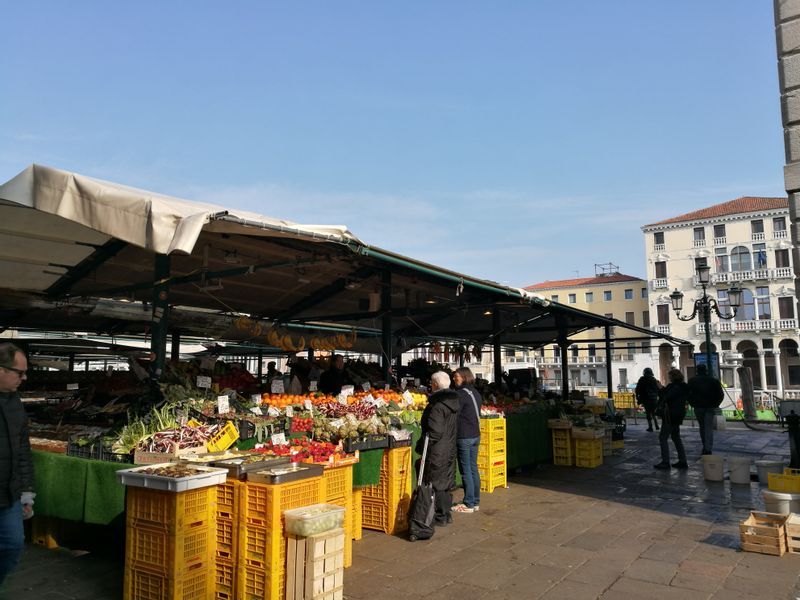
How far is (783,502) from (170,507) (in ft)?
19.1

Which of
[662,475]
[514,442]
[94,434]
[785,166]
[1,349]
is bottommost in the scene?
[662,475]

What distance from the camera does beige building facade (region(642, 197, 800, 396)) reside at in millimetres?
49125

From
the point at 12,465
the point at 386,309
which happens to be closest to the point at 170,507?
the point at 12,465

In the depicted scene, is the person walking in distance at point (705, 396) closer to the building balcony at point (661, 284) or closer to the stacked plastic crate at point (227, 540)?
the stacked plastic crate at point (227, 540)

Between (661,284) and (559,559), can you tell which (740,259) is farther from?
(559,559)

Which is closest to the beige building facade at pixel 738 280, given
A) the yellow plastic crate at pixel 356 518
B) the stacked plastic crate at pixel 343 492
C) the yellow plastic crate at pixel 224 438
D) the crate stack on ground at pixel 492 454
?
the crate stack on ground at pixel 492 454

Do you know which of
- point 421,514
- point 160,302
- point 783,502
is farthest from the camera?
point 160,302

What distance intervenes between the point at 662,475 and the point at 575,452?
1461 millimetres

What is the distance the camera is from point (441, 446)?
19.4 feet

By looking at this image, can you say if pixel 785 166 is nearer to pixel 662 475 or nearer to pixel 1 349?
pixel 662 475

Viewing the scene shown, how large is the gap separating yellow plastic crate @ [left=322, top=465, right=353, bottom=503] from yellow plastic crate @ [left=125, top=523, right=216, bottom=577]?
1063 millimetres

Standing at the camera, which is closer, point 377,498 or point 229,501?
point 229,501

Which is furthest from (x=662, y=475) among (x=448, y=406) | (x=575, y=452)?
(x=448, y=406)

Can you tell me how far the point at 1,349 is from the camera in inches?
135
